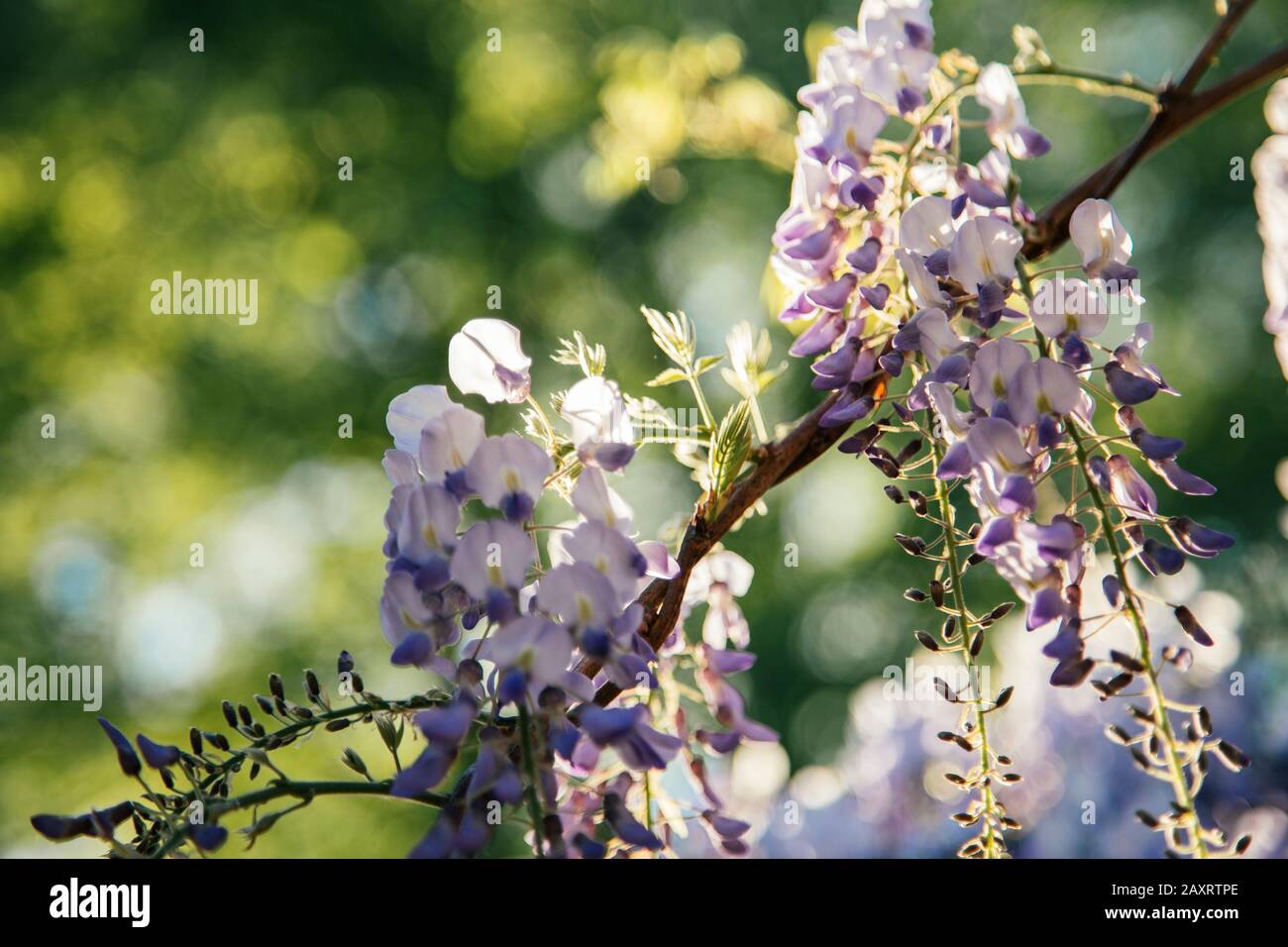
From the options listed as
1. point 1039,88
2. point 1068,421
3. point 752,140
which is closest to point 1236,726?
point 752,140

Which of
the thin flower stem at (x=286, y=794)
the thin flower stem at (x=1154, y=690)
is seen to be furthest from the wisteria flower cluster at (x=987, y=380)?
the thin flower stem at (x=286, y=794)

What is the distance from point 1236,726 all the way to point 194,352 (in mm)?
4402

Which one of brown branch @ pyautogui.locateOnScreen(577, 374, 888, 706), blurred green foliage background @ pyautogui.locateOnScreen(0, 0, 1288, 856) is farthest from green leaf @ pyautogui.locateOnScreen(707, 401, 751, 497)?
blurred green foliage background @ pyautogui.locateOnScreen(0, 0, 1288, 856)

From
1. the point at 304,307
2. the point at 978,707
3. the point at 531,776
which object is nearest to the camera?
the point at 531,776

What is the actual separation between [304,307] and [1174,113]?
4.65 m

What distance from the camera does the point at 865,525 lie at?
16.8 ft

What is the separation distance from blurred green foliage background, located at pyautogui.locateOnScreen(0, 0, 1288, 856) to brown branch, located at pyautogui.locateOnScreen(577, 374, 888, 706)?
3.98 m

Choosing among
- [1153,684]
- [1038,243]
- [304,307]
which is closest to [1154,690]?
[1153,684]

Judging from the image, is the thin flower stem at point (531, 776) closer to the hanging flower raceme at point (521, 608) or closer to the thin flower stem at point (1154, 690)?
the hanging flower raceme at point (521, 608)

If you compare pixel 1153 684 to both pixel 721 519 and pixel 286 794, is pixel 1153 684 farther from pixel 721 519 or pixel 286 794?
pixel 286 794

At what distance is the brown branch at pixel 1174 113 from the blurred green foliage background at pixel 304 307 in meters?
3.95

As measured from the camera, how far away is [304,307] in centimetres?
495
